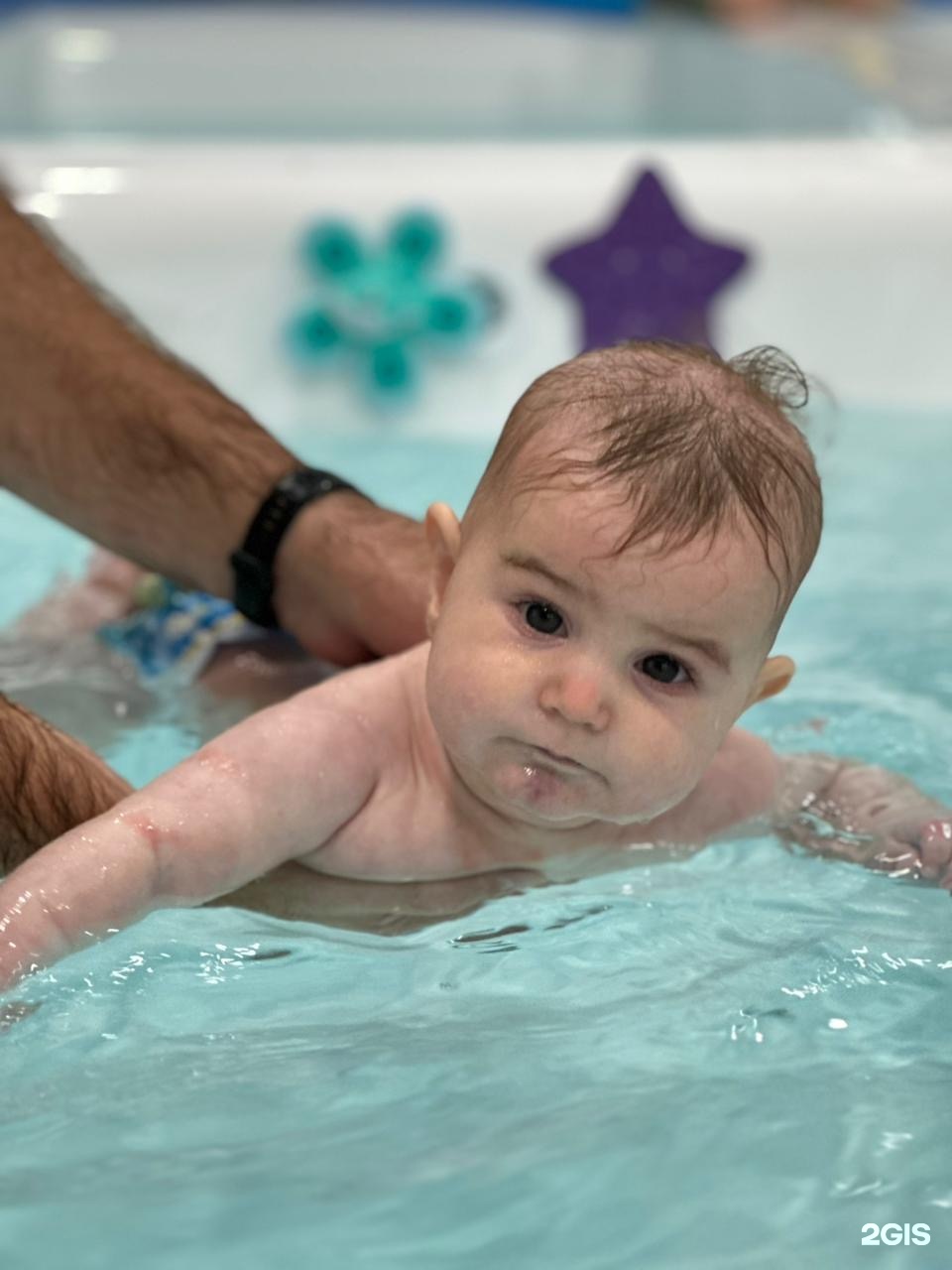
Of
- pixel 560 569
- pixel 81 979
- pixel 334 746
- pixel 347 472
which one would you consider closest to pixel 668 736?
pixel 560 569

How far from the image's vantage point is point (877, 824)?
1.21 meters

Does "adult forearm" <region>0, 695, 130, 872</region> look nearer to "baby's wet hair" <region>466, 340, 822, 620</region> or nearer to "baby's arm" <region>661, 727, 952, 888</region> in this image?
"baby's wet hair" <region>466, 340, 822, 620</region>

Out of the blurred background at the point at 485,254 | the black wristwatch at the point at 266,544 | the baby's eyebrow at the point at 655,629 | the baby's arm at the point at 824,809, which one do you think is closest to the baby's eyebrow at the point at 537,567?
the baby's eyebrow at the point at 655,629

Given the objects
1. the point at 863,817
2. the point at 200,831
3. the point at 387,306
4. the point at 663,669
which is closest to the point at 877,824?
the point at 863,817

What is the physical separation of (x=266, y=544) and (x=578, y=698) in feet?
1.49

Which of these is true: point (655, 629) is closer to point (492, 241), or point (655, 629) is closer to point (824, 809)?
point (824, 809)

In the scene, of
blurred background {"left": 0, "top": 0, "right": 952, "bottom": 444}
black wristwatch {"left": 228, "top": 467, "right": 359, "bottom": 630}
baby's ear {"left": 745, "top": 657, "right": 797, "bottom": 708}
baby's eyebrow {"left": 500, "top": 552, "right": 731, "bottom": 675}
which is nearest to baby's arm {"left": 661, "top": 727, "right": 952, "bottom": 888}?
baby's ear {"left": 745, "top": 657, "right": 797, "bottom": 708}

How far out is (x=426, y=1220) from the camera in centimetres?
83

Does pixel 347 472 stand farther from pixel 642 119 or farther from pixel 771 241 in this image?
pixel 642 119

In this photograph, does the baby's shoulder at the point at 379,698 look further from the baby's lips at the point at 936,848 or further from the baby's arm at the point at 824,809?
the baby's lips at the point at 936,848

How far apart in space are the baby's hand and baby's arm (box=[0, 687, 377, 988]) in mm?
313

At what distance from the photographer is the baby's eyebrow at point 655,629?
97cm

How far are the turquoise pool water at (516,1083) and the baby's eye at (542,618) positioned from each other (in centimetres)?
21

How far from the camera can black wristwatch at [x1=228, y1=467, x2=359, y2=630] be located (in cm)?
134
